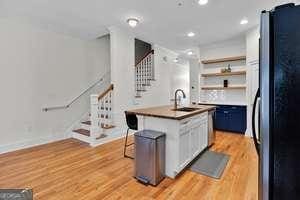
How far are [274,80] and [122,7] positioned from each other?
9.91ft

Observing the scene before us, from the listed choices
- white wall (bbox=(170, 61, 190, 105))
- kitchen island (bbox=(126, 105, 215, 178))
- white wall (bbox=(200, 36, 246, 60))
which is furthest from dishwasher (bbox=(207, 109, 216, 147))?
white wall (bbox=(170, 61, 190, 105))

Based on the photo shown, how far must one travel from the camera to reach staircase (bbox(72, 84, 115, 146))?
13.2 ft

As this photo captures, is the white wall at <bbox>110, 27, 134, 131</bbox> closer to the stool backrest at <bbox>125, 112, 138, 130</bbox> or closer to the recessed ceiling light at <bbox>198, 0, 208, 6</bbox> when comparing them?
the stool backrest at <bbox>125, 112, 138, 130</bbox>

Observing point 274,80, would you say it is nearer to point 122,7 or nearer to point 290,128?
point 290,128

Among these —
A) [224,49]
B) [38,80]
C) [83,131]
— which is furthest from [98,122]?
[224,49]

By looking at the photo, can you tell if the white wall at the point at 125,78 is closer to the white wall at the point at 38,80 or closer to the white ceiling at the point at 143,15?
the white ceiling at the point at 143,15

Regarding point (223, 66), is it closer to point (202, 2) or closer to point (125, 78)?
point (202, 2)

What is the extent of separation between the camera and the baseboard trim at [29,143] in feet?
11.8

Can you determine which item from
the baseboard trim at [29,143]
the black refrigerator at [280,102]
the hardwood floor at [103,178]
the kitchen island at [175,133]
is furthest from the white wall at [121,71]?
the black refrigerator at [280,102]

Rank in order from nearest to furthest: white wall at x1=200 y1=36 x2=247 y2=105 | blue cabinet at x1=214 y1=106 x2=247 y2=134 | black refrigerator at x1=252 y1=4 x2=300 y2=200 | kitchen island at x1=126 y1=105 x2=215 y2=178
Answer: black refrigerator at x1=252 y1=4 x2=300 y2=200
kitchen island at x1=126 y1=105 x2=215 y2=178
blue cabinet at x1=214 y1=106 x2=247 y2=134
white wall at x1=200 y1=36 x2=247 y2=105

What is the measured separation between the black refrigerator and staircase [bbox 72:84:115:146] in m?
3.54

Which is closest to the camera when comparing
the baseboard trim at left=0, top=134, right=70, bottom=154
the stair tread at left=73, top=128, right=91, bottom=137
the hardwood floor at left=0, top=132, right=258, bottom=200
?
the hardwood floor at left=0, top=132, right=258, bottom=200

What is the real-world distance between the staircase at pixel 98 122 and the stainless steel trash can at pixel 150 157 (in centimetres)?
186

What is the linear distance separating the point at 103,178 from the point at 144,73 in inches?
149
